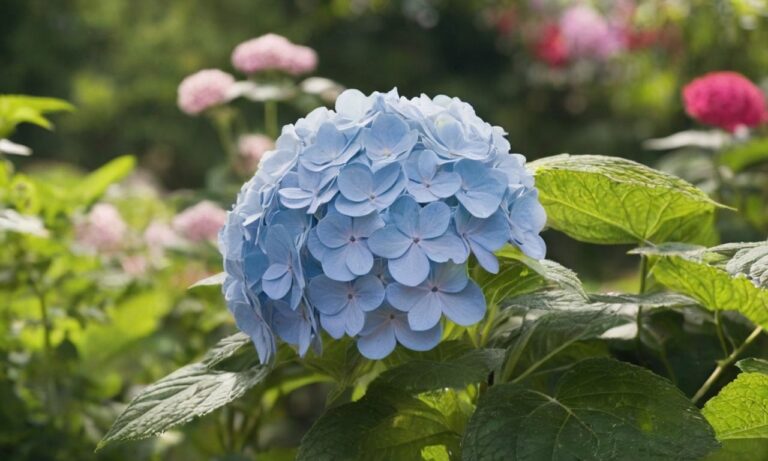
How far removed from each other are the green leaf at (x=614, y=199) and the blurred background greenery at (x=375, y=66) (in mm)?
3027

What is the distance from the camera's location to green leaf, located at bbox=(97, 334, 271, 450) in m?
1.20

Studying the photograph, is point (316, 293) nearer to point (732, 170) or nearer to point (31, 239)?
point (31, 239)

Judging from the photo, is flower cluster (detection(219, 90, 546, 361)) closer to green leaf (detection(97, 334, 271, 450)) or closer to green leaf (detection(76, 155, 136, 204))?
green leaf (detection(97, 334, 271, 450))

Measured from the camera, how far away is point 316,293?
1159mm

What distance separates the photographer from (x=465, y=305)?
3.76 feet

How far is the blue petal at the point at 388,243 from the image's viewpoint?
1128mm

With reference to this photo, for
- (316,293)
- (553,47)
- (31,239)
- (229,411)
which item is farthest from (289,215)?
(553,47)

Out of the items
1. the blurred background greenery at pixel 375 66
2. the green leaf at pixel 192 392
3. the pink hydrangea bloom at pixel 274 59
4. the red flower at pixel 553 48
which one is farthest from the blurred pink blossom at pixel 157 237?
the red flower at pixel 553 48

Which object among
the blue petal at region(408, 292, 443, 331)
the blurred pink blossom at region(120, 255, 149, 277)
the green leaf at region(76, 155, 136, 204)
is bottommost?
the blurred pink blossom at region(120, 255, 149, 277)

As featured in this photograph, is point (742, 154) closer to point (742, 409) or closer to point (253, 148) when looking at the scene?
point (253, 148)

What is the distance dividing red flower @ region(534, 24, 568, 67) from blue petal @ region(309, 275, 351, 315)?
525cm

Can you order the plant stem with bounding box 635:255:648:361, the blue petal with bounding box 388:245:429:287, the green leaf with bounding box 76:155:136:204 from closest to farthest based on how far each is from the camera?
the blue petal with bounding box 388:245:429:287
the plant stem with bounding box 635:255:648:361
the green leaf with bounding box 76:155:136:204

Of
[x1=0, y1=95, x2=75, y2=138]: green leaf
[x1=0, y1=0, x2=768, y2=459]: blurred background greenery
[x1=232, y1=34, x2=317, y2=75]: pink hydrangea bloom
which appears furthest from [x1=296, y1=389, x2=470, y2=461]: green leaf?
[x1=0, y1=0, x2=768, y2=459]: blurred background greenery

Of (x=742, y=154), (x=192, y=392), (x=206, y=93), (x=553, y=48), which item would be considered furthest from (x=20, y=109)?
(x=553, y=48)
